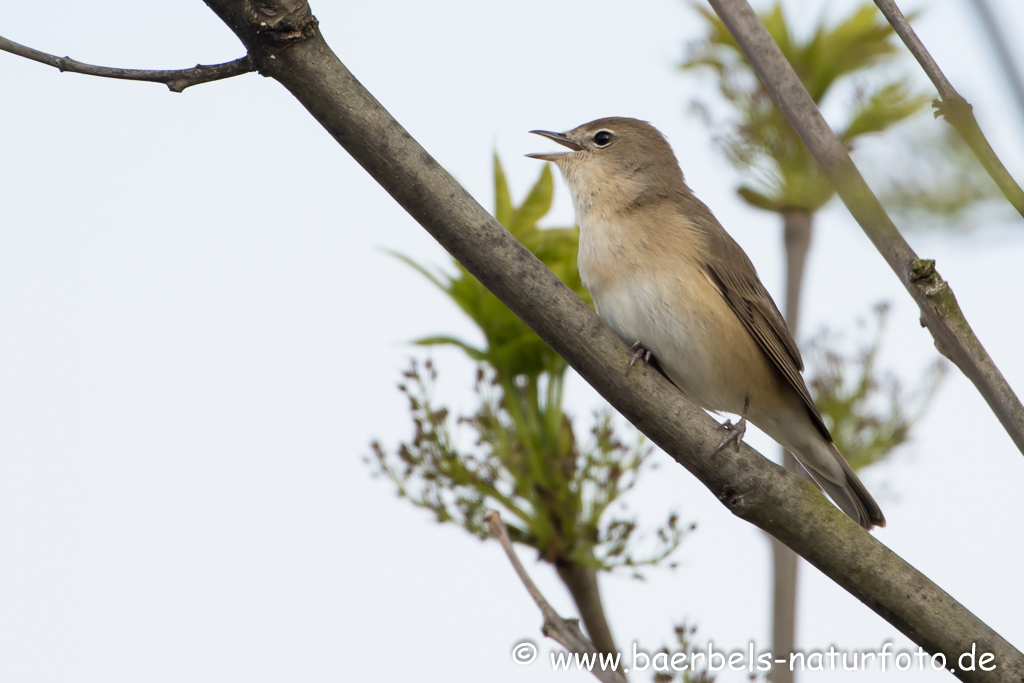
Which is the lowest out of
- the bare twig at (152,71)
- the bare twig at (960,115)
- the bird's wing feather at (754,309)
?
the bare twig at (960,115)

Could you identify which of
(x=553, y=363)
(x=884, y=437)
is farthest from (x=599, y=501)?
(x=884, y=437)

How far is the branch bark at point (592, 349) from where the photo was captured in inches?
95.6

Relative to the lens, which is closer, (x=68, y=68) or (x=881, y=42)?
(x=68, y=68)

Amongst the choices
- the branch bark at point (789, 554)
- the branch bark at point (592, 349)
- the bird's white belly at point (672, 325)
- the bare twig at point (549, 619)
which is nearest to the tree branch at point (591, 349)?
the branch bark at point (592, 349)

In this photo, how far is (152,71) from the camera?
7.95 feet

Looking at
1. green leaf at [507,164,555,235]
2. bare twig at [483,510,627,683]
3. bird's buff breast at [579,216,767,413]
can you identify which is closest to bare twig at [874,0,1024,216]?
bare twig at [483,510,627,683]

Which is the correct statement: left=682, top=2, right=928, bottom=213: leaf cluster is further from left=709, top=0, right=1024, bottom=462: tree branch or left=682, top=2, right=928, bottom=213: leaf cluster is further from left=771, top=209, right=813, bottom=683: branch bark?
left=709, top=0, right=1024, bottom=462: tree branch

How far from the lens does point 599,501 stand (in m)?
4.15

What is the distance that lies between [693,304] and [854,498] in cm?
137

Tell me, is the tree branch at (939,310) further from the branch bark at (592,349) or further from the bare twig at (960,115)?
the bare twig at (960,115)

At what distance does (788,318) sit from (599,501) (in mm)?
1189

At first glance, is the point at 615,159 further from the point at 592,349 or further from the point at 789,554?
the point at 592,349

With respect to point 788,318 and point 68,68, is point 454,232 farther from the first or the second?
point 788,318

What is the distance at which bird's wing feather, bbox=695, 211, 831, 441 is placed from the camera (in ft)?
15.1
